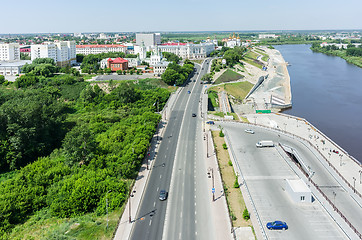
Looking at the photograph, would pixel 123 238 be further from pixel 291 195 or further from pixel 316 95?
pixel 316 95

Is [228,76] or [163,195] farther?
[228,76]

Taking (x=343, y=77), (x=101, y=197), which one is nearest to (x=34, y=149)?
(x=101, y=197)

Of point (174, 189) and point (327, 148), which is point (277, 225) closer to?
point (174, 189)

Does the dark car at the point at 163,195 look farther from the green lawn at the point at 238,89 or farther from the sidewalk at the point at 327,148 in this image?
the green lawn at the point at 238,89

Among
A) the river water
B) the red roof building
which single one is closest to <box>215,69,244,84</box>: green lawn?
the river water

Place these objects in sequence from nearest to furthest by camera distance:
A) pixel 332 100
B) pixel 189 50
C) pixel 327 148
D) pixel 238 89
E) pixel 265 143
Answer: pixel 265 143 < pixel 327 148 < pixel 332 100 < pixel 238 89 < pixel 189 50

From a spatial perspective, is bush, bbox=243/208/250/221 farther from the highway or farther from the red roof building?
the red roof building

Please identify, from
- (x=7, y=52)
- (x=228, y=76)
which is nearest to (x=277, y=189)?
(x=228, y=76)
